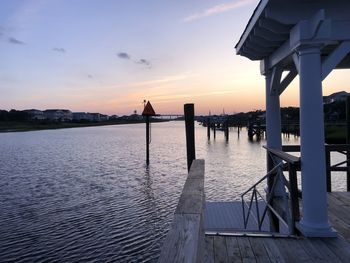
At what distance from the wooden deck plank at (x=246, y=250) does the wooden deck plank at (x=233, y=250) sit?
0.05 m

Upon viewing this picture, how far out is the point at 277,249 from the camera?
16.0ft

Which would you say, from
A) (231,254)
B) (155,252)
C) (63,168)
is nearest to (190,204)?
(231,254)

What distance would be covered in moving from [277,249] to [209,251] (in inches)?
36.7

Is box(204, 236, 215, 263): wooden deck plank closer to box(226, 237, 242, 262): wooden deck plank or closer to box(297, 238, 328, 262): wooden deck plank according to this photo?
box(226, 237, 242, 262): wooden deck plank

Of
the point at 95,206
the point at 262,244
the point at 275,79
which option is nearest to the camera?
the point at 262,244

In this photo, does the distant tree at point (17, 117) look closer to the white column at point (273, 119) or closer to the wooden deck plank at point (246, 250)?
the white column at point (273, 119)

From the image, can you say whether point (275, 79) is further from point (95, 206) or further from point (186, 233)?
point (95, 206)

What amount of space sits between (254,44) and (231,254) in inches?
171

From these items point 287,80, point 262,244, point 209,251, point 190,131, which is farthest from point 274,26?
point 190,131

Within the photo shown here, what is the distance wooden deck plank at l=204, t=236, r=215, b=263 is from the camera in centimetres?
447

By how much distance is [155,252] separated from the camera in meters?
9.41

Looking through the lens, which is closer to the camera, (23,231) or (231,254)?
(231,254)

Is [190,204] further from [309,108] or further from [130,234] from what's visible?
[130,234]

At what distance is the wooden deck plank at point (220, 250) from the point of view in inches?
180
